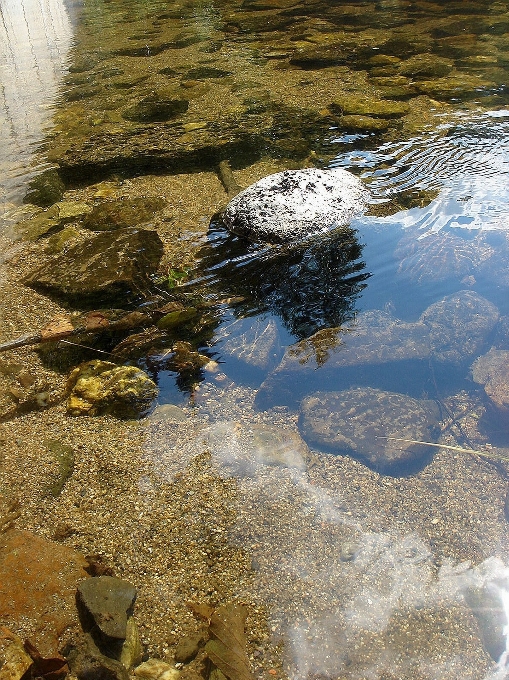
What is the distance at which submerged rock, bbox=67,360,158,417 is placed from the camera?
2.97m

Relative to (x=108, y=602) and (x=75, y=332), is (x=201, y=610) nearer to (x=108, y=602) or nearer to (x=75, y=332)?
(x=108, y=602)

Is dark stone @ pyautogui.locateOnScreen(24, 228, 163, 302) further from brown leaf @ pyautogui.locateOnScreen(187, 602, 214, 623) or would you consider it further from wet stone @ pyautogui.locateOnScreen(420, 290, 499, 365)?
brown leaf @ pyautogui.locateOnScreen(187, 602, 214, 623)

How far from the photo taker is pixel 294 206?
441 cm

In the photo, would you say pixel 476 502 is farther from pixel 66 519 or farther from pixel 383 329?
pixel 66 519

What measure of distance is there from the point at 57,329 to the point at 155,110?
467 cm

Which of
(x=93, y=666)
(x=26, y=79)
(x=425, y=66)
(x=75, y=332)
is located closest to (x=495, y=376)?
(x=93, y=666)

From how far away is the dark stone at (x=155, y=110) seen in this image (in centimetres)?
684

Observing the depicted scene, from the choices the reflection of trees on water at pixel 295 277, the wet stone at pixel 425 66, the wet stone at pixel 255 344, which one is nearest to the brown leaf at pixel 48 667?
the wet stone at pixel 255 344

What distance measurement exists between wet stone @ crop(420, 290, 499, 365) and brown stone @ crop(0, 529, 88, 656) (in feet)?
7.49

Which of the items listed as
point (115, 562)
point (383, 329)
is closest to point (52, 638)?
point (115, 562)

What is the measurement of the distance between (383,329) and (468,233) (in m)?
1.47

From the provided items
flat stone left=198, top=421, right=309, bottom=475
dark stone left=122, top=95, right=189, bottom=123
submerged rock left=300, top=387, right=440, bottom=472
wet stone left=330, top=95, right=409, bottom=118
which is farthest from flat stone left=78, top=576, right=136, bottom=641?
dark stone left=122, top=95, right=189, bottom=123

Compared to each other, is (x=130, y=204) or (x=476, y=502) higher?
(x=130, y=204)

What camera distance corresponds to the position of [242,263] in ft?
13.4
